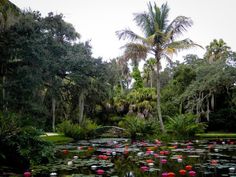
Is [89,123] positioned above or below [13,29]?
below

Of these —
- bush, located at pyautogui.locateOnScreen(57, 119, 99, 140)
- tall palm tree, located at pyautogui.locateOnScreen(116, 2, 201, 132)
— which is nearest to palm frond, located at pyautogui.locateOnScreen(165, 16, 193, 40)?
tall palm tree, located at pyautogui.locateOnScreen(116, 2, 201, 132)

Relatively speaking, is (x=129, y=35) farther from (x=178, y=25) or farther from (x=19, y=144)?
(x=19, y=144)

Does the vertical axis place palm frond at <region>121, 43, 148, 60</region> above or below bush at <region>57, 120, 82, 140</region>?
above

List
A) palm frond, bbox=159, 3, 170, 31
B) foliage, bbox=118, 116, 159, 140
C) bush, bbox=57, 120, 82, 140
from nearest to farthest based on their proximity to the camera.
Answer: bush, bbox=57, 120, 82, 140 < foliage, bbox=118, 116, 159, 140 < palm frond, bbox=159, 3, 170, 31

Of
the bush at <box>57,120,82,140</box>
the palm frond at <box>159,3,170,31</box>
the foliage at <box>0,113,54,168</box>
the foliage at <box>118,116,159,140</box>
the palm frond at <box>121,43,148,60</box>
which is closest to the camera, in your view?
the foliage at <box>0,113,54,168</box>

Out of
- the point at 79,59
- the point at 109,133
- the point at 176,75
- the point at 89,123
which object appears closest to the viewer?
the point at 79,59

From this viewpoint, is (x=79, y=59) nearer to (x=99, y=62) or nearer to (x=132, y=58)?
(x=99, y=62)

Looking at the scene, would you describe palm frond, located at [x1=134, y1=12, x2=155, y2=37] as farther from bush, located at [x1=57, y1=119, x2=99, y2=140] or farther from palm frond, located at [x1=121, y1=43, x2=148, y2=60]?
bush, located at [x1=57, y1=119, x2=99, y2=140]

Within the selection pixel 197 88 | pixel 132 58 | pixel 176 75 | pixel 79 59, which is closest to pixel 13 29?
pixel 79 59

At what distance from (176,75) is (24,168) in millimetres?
22524

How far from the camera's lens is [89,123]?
74.8ft

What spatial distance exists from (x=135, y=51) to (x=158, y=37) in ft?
5.92

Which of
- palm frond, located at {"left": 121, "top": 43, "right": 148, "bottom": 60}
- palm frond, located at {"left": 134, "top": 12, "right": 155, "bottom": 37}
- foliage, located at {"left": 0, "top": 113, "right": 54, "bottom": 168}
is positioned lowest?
foliage, located at {"left": 0, "top": 113, "right": 54, "bottom": 168}

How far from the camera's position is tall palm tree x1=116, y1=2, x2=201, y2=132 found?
2125cm
